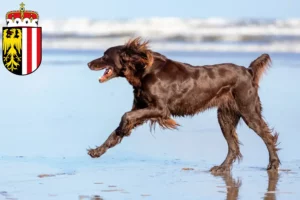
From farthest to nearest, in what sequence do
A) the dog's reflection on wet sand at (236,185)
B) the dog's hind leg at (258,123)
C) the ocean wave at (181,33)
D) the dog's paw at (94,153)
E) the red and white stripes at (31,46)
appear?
1. the ocean wave at (181,33)
2. the red and white stripes at (31,46)
3. the dog's hind leg at (258,123)
4. the dog's paw at (94,153)
5. the dog's reflection on wet sand at (236,185)

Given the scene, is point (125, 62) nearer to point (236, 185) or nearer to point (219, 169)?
point (219, 169)

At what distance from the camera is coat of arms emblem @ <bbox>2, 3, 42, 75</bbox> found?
11320 mm

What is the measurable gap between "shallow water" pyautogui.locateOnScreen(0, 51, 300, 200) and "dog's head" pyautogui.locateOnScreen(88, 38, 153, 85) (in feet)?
3.09

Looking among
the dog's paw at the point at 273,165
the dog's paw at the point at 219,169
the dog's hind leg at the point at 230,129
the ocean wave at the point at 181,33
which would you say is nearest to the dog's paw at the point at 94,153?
the dog's paw at the point at 219,169

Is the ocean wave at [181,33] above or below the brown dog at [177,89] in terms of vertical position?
above

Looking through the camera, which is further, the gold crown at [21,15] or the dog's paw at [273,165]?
the gold crown at [21,15]

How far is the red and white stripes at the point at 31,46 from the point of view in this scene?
37.0 ft

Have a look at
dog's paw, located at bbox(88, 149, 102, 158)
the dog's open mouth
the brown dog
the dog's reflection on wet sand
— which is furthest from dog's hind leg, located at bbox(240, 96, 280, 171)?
dog's paw, located at bbox(88, 149, 102, 158)

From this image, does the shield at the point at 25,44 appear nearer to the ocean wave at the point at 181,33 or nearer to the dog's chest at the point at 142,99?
the dog's chest at the point at 142,99

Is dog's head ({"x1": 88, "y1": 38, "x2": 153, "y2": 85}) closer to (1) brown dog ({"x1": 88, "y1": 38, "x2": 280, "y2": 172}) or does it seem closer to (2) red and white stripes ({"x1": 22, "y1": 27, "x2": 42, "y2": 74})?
(1) brown dog ({"x1": 88, "y1": 38, "x2": 280, "y2": 172})

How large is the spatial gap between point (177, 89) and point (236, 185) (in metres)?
1.39

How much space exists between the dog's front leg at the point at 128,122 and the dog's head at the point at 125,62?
0.34m

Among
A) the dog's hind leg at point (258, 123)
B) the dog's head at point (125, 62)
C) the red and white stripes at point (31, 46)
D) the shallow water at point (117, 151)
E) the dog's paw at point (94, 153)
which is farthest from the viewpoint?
the red and white stripes at point (31, 46)

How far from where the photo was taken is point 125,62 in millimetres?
9375
